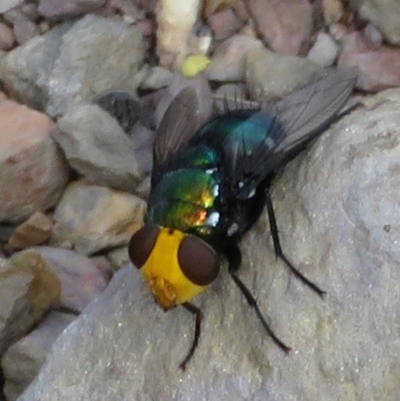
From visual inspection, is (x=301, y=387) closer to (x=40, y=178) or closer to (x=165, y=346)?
(x=165, y=346)

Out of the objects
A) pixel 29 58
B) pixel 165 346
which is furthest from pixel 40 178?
pixel 165 346

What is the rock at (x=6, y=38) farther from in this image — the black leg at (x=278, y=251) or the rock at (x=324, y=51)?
the black leg at (x=278, y=251)

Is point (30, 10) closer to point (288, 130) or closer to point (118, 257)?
point (118, 257)

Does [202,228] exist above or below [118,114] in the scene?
above

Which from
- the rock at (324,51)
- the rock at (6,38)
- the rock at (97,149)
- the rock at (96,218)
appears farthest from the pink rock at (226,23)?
the rock at (6,38)

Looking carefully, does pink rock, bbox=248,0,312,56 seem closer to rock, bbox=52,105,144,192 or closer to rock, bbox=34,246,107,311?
rock, bbox=52,105,144,192

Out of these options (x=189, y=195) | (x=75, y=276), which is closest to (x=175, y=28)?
(x=75, y=276)
